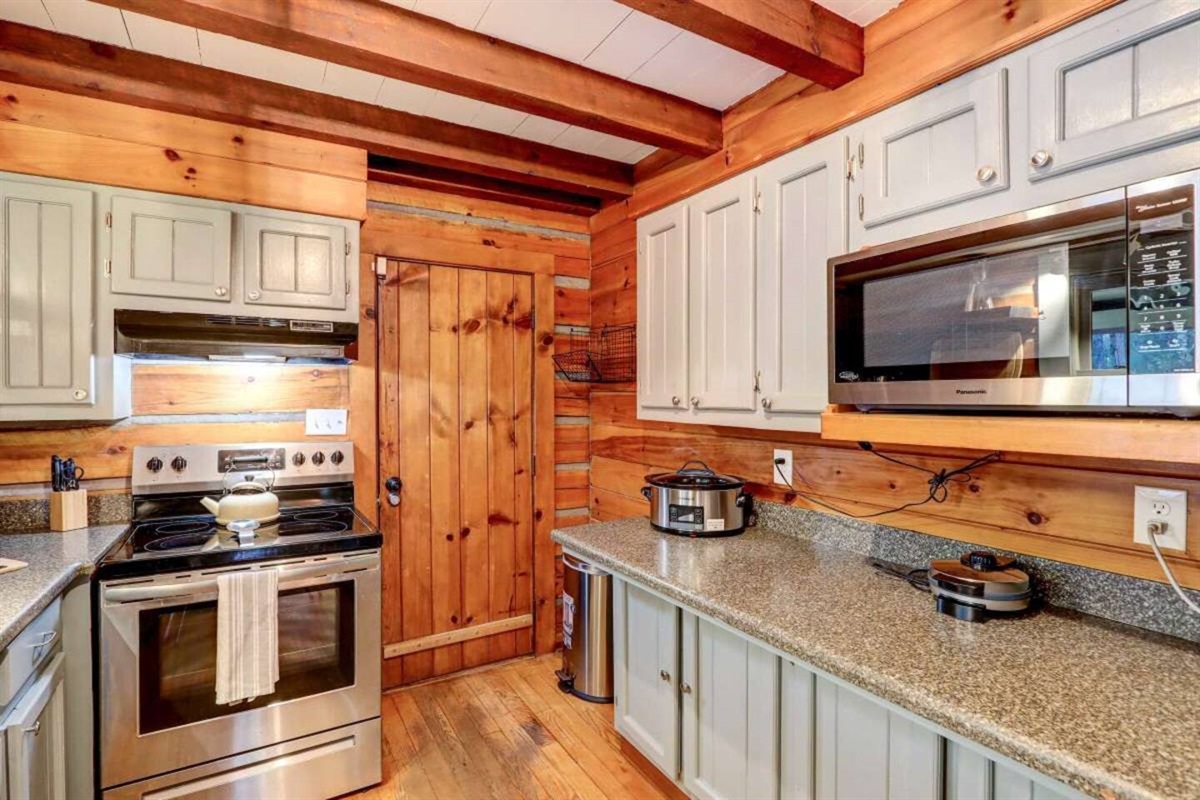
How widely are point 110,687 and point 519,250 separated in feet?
7.53

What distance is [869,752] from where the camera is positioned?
1290mm

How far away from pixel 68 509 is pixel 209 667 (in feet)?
2.59

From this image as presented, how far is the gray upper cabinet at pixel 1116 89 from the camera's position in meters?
1.03

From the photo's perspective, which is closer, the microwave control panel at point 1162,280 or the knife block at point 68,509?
the microwave control panel at point 1162,280

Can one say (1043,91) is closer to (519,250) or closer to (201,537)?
(519,250)

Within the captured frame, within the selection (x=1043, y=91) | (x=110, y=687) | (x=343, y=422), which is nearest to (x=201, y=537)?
(x=110, y=687)

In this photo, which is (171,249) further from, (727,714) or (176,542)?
(727,714)

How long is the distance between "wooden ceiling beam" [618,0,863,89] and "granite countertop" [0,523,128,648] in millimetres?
1992

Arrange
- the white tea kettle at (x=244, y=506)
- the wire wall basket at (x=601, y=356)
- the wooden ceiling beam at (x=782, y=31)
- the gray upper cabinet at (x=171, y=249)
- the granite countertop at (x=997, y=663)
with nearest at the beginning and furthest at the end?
the granite countertop at (x=997, y=663)
the wooden ceiling beam at (x=782, y=31)
the gray upper cabinet at (x=171, y=249)
the white tea kettle at (x=244, y=506)
the wire wall basket at (x=601, y=356)

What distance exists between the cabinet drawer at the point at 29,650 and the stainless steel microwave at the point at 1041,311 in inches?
79.3

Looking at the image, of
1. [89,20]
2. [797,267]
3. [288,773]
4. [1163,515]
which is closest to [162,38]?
[89,20]

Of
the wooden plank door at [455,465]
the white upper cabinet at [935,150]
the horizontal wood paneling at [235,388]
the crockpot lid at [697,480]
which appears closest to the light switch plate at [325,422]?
the horizontal wood paneling at [235,388]

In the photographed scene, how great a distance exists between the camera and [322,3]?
1584mm

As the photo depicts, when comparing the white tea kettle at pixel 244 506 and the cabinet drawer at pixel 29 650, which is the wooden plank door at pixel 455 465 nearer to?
the white tea kettle at pixel 244 506
